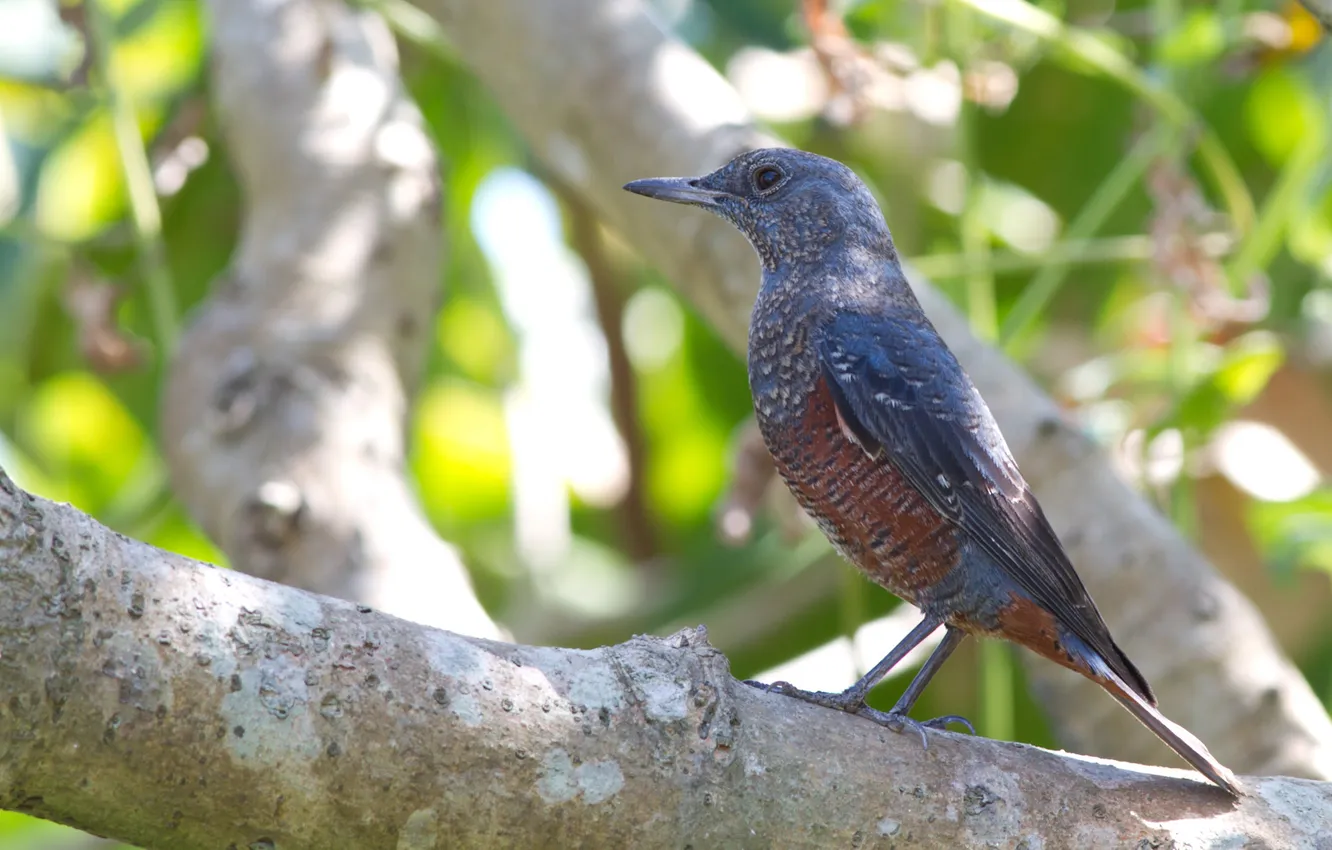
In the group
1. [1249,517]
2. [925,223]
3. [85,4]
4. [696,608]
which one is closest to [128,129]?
[85,4]

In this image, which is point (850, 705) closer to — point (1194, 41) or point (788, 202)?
point (788, 202)

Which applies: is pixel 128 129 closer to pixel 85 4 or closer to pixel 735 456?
pixel 85 4

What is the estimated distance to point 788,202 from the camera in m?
3.69

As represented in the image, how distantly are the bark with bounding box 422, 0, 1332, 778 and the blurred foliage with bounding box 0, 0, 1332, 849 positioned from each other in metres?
0.25

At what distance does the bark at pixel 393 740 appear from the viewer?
1.78 m

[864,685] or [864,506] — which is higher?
[864,506]

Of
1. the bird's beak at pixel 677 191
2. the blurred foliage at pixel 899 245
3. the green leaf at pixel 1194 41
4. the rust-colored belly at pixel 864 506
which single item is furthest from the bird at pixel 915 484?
the green leaf at pixel 1194 41

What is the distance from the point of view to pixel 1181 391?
12.8 feet

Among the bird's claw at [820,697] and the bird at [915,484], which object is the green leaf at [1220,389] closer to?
the bird at [915,484]

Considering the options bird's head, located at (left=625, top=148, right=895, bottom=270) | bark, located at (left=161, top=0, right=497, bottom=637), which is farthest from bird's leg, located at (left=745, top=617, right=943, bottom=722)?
bird's head, located at (left=625, top=148, right=895, bottom=270)

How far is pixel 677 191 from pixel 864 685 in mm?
1393

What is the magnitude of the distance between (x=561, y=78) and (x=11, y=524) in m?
2.54

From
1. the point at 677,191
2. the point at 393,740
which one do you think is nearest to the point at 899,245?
the point at 677,191

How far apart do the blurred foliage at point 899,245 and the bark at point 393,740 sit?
1528mm
